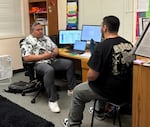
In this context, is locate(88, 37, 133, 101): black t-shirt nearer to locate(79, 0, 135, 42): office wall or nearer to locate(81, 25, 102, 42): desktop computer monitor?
locate(79, 0, 135, 42): office wall

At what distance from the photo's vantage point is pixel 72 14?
4.50 metres

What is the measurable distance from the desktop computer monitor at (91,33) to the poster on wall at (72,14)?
351 millimetres

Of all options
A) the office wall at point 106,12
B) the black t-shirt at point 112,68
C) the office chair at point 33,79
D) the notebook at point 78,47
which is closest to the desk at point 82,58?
the notebook at point 78,47

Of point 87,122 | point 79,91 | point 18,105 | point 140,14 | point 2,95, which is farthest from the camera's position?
point 2,95

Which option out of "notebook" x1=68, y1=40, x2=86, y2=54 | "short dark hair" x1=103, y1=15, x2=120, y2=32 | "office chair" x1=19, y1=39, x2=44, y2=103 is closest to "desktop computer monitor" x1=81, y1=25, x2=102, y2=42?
"notebook" x1=68, y1=40, x2=86, y2=54

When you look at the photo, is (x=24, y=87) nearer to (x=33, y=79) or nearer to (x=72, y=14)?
(x=33, y=79)

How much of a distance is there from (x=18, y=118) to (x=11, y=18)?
2.53 meters

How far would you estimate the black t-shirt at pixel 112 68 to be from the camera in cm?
236

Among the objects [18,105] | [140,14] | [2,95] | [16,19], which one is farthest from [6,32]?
[140,14]

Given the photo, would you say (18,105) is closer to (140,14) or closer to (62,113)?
(62,113)

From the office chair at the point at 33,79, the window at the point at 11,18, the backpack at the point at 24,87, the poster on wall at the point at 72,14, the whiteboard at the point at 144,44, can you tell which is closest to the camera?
the whiteboard at the point at 144,44

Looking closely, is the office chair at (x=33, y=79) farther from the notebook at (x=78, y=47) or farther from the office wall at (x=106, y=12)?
the office wall at (x=106, y=12)

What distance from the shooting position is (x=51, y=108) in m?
3.32

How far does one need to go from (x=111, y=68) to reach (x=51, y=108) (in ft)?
→ 4.09
